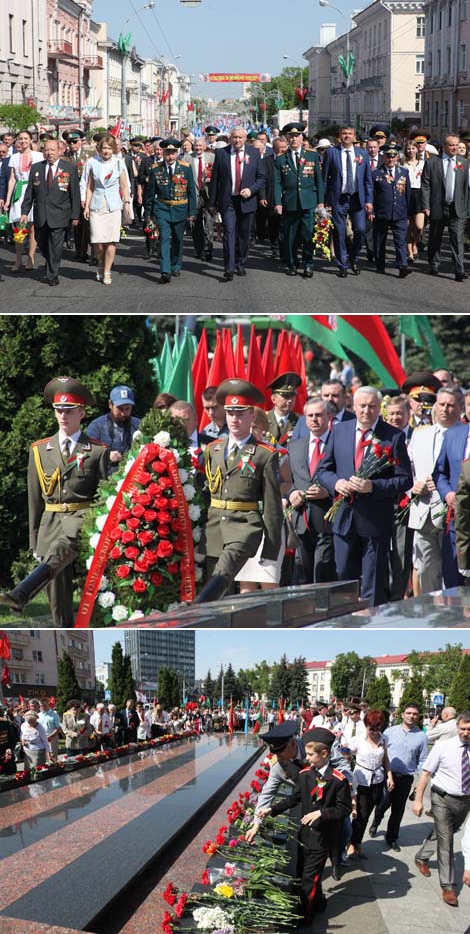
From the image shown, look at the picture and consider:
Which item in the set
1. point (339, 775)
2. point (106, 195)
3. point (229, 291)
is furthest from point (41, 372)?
point (339, 775)

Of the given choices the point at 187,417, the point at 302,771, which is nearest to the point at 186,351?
the point at 187,417

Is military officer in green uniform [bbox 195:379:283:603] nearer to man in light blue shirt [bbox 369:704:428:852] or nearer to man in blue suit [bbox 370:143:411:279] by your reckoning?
man in light blue shirt [bbox 369:704:428:852]

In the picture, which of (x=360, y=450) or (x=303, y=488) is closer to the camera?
(x=360, y=450)

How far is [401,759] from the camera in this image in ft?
26.2

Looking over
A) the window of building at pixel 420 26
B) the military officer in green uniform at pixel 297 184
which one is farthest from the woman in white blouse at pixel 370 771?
the window of building at pixel 420 26

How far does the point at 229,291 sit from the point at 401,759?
25.9 feet

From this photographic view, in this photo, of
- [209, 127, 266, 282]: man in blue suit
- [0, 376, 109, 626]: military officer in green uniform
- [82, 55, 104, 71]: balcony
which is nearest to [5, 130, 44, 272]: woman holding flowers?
[209, 127, 266, 282]: man in blue suit

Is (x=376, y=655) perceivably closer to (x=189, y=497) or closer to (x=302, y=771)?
(x=302, y=771)

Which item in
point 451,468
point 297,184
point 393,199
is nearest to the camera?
point 451,468

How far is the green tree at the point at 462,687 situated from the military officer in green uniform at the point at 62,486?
281 centimetres

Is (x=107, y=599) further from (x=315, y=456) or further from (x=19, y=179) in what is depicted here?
(x=19, y=179)

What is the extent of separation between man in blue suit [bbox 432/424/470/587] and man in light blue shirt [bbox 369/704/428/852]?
57.4 inches

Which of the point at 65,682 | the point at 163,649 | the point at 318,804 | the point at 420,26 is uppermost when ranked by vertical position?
the point at 420,26

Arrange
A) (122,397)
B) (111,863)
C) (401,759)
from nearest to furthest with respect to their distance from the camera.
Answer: (111,863)
(401,759)
(122,397)
